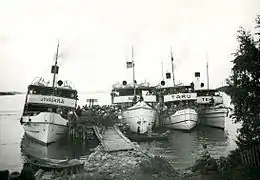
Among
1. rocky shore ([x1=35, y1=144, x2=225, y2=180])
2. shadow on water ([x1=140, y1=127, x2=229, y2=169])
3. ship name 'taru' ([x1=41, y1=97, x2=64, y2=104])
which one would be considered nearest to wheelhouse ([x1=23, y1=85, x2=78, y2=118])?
ship name 'taru' ([x1=41, y1=97, x2=64, y2=104])

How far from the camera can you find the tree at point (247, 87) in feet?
19.1

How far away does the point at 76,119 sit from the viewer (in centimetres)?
1762

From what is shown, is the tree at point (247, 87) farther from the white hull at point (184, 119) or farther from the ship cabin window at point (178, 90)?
the ship cabin window at point (178, 90)

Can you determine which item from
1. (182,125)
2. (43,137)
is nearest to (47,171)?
(43,137)

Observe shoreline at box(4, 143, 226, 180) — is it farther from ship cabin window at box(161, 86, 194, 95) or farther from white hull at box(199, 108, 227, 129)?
white hull at box(199, 108, 227, 129)

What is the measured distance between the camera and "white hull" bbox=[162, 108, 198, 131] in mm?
22844

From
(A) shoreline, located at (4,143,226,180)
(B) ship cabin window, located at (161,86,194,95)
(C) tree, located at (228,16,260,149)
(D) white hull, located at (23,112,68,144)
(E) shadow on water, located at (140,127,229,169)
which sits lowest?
(E) shadow on water, located at (140,127,229,169)

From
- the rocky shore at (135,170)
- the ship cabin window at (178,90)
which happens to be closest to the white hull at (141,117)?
the ship cabin window at (178,90)

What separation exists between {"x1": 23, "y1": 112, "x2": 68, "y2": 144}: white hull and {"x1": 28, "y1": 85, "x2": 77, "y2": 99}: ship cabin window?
1.34 m

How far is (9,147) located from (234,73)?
13.7 meters

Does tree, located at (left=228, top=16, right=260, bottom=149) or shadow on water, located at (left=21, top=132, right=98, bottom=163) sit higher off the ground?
tree, located at (left=228, top=16, right=260, bottom=149)

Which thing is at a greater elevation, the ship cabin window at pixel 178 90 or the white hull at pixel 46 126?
the ship cabin window at pixel 178 90

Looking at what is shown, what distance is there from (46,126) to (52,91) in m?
2.09

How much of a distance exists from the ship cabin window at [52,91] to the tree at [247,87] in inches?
474
